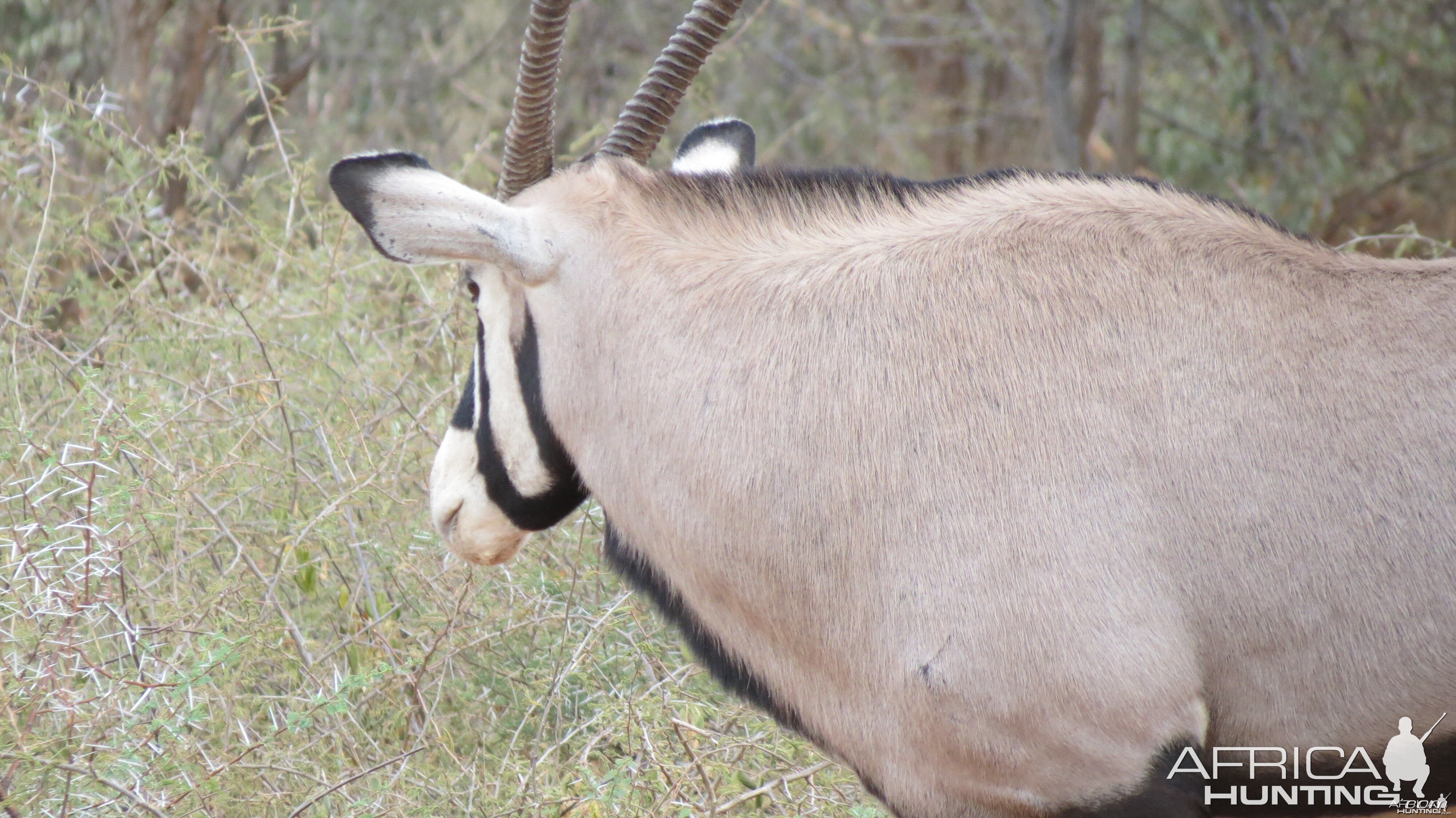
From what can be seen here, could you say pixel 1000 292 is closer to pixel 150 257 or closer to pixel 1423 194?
pixel 150 257

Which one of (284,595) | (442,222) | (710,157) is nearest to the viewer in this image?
(442,222)

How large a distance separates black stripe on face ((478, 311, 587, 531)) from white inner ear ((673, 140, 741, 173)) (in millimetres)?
721

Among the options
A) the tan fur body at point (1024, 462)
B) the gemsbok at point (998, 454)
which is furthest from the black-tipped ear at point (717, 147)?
the tan fur body at point (1024, 462)

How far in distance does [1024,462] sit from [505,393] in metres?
1.22

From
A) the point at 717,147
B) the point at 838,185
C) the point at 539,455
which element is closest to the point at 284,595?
the point at 539,455

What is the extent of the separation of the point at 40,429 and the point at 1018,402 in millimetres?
3527

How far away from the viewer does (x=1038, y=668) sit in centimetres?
247

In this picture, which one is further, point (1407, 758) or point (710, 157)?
point (710, 157)

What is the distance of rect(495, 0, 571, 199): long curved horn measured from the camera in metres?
3.12

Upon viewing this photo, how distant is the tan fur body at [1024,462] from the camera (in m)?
2.47

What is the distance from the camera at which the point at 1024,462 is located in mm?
2574

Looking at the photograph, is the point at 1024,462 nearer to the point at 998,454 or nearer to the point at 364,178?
the point at 998,454

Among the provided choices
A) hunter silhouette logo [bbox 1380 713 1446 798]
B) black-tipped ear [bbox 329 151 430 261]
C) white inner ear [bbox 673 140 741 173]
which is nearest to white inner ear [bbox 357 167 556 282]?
black-tipped ear [bbox 329 151 430 261]

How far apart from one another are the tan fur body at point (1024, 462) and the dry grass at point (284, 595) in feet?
2.54
